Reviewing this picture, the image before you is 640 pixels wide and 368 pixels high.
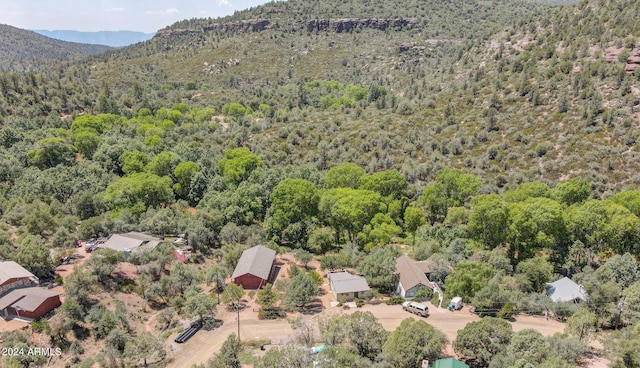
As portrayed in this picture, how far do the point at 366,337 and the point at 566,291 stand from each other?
69.0ft

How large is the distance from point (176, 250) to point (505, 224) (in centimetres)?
3564

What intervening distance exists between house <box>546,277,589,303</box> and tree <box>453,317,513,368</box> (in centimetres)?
1219

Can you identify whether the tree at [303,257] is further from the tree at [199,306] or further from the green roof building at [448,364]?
the green roof building at [448,364]

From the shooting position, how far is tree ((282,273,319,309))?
3409 centimetres

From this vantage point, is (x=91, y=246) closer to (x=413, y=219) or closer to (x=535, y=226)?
(x=413, y=219)

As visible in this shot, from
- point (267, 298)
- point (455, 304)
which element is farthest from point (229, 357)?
point (455, 304)

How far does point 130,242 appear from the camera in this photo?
139 feet

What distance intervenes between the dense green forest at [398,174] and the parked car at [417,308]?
11.5 feet

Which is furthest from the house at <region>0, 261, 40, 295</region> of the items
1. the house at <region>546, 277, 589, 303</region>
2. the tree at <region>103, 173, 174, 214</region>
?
the house at <region>546, 277, 589, 303</region>

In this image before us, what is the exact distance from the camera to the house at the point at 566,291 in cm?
3456

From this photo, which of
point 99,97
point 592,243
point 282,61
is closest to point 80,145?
point 99,97

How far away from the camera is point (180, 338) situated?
30.4 m

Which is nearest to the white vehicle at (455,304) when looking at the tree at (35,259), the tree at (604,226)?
the tree at (604,226)

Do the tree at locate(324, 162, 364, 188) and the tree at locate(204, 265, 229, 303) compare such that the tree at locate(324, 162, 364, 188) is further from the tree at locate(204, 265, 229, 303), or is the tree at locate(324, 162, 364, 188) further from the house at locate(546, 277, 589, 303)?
the house at locate(546, 277, 589, 303)
